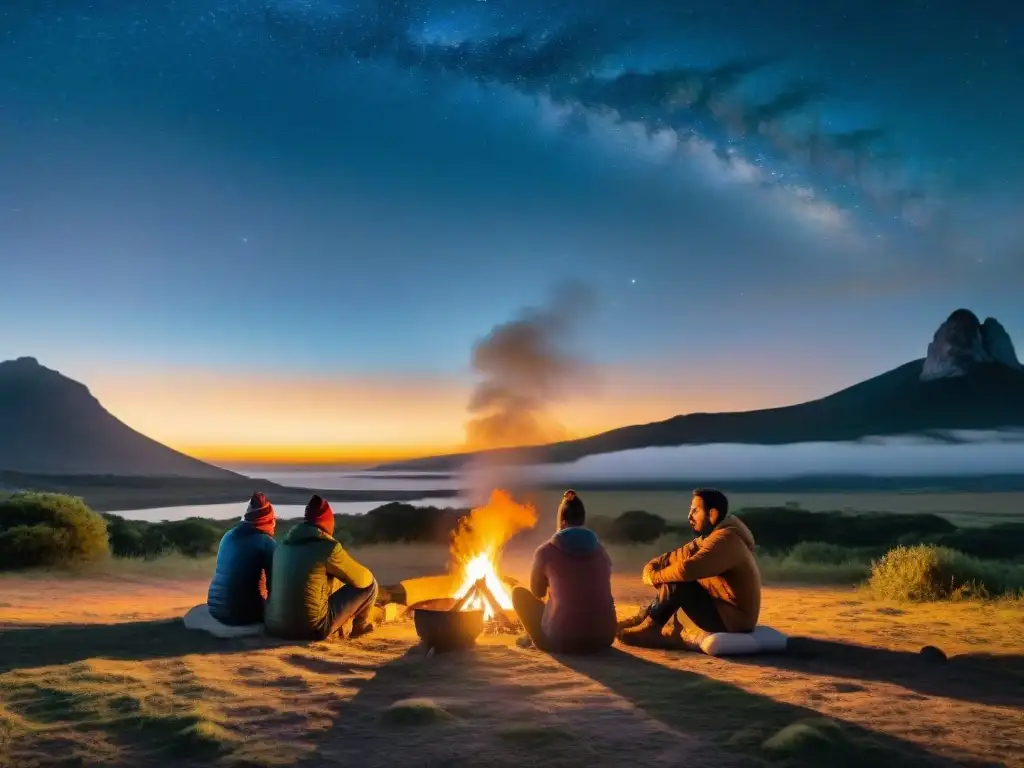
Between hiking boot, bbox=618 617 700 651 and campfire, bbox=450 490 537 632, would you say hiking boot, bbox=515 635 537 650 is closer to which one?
campfire, bbox=450 490 537 632

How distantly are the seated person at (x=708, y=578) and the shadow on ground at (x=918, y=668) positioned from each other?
1.75 feet

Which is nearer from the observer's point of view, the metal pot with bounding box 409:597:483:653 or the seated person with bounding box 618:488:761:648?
the seated person with bounding box 618:488:761:648

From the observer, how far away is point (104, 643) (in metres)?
9.31

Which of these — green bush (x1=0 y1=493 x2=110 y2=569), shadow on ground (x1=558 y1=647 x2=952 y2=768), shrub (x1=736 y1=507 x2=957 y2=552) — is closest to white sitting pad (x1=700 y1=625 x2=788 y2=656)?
shadow on ground (x1=558 y1=647 x2=952 y2=768)

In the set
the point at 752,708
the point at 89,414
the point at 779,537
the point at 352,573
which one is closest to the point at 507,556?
the point at 779,537

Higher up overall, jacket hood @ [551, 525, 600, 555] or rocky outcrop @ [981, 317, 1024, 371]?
rocky outcrop @ [981, 317, 1024, 371]

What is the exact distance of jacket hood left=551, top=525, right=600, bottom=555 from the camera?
27.7 ft

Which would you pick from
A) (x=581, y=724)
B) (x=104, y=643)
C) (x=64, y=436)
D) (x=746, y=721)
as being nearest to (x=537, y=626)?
(x=581, y=724)

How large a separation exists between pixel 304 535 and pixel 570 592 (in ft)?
9.50

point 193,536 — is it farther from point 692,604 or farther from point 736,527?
point 736,527

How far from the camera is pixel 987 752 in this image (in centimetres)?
579

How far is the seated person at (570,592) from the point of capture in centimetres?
843

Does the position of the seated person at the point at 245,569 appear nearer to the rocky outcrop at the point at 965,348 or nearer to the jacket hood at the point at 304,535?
the jacket hood at the point at 304,535

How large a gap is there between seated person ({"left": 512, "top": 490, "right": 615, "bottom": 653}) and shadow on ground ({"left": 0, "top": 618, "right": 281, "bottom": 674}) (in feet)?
9.62
